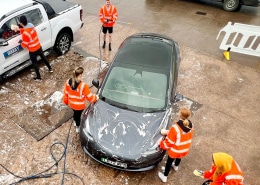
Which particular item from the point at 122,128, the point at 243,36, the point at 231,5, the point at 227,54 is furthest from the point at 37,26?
the point at 231,5

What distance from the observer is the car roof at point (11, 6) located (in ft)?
19.1

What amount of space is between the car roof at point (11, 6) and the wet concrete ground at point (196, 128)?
173 cm

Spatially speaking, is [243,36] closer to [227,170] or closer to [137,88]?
[137,88]

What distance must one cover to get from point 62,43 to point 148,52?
318cm

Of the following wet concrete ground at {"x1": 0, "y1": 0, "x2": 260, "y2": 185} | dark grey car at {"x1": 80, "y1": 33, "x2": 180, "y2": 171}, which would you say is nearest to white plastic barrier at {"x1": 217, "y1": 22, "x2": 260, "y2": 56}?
wet concrete ground at {"x1": 0, "y1": 0, "x2": 260, "y2": 185}

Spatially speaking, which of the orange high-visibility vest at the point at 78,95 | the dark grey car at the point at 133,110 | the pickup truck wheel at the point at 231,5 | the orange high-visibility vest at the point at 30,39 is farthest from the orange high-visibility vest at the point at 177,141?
the pickup truck wheel at the point at 231,5

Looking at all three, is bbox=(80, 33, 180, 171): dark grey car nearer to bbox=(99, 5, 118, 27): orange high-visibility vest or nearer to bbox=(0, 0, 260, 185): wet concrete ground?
bbox=(0, 0, 260, 185): wet concrete ground

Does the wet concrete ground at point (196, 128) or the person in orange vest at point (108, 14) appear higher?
the person in orange vest at point (108, 14)

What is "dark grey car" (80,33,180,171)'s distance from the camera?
14.1 feet

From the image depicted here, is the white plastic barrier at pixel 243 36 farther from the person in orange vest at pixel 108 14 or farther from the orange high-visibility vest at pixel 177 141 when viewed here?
the orange high-visibility vest at pixel 177 141

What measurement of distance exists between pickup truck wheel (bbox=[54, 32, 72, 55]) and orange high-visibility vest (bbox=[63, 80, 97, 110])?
310cm

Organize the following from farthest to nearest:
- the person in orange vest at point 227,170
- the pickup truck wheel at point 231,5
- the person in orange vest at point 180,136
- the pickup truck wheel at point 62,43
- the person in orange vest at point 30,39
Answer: the pickup truck wheel at point 231,5
the pickup truck wheel at point 62,43
the person in orange vest at point 30,39
the person in orange vest at point 180,136
the person in orange vest at point 227,170

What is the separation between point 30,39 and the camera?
5934 millimetres

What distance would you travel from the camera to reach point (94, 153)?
14.5ft
